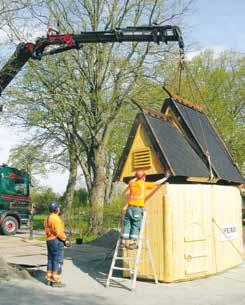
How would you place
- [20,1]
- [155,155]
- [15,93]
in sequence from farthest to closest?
[15,93] < [20,1] < [155,155]

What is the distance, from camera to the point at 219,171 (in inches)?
564

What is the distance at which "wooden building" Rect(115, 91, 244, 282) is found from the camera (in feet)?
40.0

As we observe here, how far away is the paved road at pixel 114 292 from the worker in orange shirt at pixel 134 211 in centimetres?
107

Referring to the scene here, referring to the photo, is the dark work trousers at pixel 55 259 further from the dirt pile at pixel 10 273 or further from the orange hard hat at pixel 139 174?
the orange hard hat at pixel 139 174

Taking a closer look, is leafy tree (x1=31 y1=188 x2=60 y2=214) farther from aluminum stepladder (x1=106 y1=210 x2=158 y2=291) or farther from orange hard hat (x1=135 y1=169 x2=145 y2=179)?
orange hard hat (x1=135 y1=169 x2=145 y2=179)

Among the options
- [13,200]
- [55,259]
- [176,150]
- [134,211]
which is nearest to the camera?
[55,259]

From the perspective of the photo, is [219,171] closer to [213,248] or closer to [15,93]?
[213,248]

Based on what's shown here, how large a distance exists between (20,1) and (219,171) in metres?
8.24

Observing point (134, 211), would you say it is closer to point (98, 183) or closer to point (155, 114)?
point (155, 114)

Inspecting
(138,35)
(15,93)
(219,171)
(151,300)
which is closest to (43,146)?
(15,93)

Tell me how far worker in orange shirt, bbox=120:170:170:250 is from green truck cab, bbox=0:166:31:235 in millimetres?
14520

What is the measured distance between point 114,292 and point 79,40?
10.3 meters

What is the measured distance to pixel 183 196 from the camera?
12.5 meters

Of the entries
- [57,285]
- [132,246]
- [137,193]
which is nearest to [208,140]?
[137,193]
